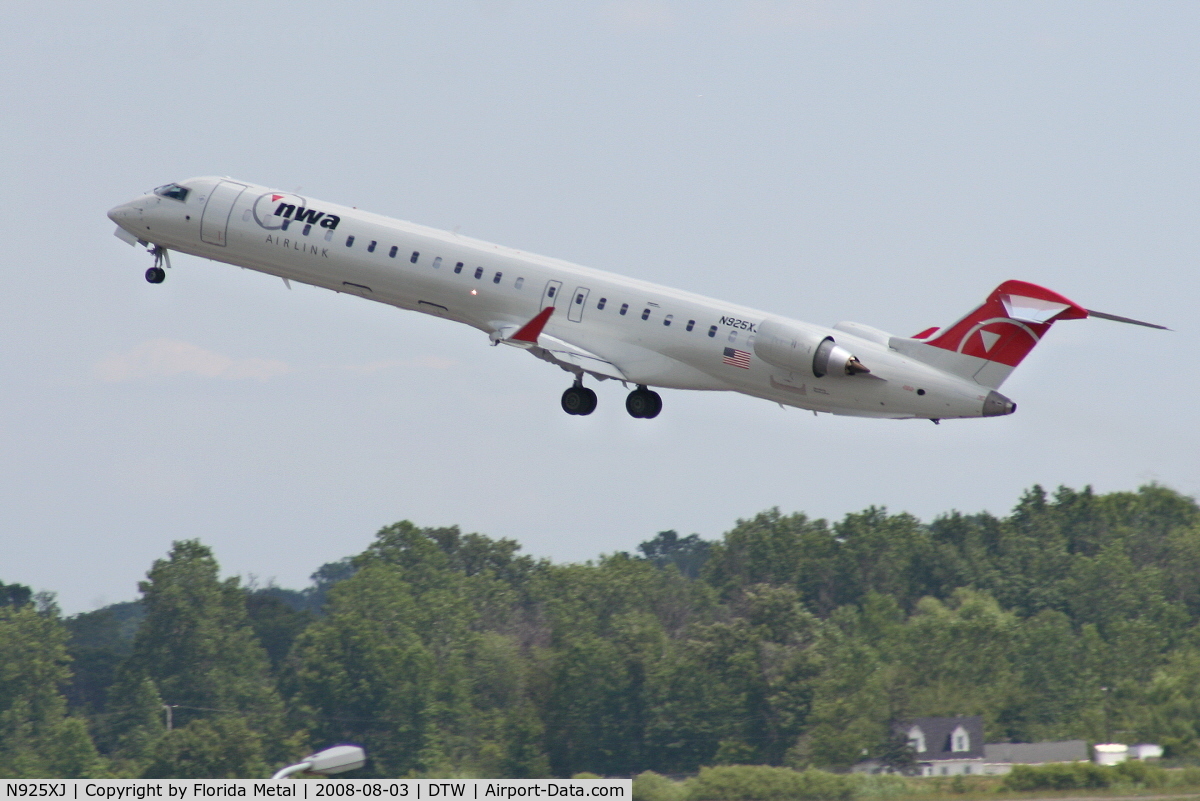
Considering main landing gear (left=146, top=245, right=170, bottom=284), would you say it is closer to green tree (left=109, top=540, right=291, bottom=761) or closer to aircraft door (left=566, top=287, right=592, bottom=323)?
aircraft door (left=566, top=287, right=592, bottom=323)

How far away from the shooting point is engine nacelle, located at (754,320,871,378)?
39.8 meters

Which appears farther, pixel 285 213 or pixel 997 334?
pixel 285 213

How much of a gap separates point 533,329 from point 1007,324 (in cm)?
1103

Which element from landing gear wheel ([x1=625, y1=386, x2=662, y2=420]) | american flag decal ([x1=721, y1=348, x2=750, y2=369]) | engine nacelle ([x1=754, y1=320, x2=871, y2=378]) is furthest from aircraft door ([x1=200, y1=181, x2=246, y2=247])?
engine nacelle ([x1=754, y1=320, x2=871, y2=378])

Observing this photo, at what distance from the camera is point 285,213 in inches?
1790

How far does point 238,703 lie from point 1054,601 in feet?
159

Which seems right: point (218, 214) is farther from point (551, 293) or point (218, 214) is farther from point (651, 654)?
point (651, 654)

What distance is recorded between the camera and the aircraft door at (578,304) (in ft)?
140

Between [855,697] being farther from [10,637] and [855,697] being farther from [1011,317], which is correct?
[10,637]

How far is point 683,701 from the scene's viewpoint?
258ft

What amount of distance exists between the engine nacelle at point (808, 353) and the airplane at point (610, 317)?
3 cm

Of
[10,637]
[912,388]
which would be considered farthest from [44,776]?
[912,388]

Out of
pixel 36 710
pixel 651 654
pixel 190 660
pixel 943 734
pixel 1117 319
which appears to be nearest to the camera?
pixel 1117 319

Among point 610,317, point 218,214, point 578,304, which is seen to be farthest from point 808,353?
point 218,214
